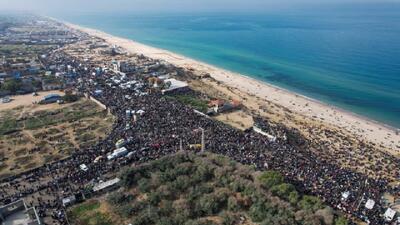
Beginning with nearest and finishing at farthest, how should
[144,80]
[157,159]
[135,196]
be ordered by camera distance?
[135,196] < [157,159] < [144,80]

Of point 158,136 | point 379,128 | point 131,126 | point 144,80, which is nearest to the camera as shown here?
point 158,136

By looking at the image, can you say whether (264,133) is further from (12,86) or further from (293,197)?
(12,86)

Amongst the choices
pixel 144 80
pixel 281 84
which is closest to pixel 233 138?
pixel 144 80

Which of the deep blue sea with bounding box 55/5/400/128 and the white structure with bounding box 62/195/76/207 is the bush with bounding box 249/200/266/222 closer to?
the white structure with bounding box 62/195/76/207

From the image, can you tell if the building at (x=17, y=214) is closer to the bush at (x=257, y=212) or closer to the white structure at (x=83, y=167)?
the white structure at (x=83, y=167)

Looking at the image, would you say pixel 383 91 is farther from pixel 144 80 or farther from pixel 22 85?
pixel 22 85

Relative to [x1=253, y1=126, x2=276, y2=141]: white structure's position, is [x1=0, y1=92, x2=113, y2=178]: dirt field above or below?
below

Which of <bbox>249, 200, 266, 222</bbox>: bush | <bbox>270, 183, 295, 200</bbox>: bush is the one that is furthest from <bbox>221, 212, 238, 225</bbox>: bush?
<bbox>270, 183, 295, 200</bbox>: bush

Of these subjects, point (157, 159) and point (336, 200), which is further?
point (157, 159)
